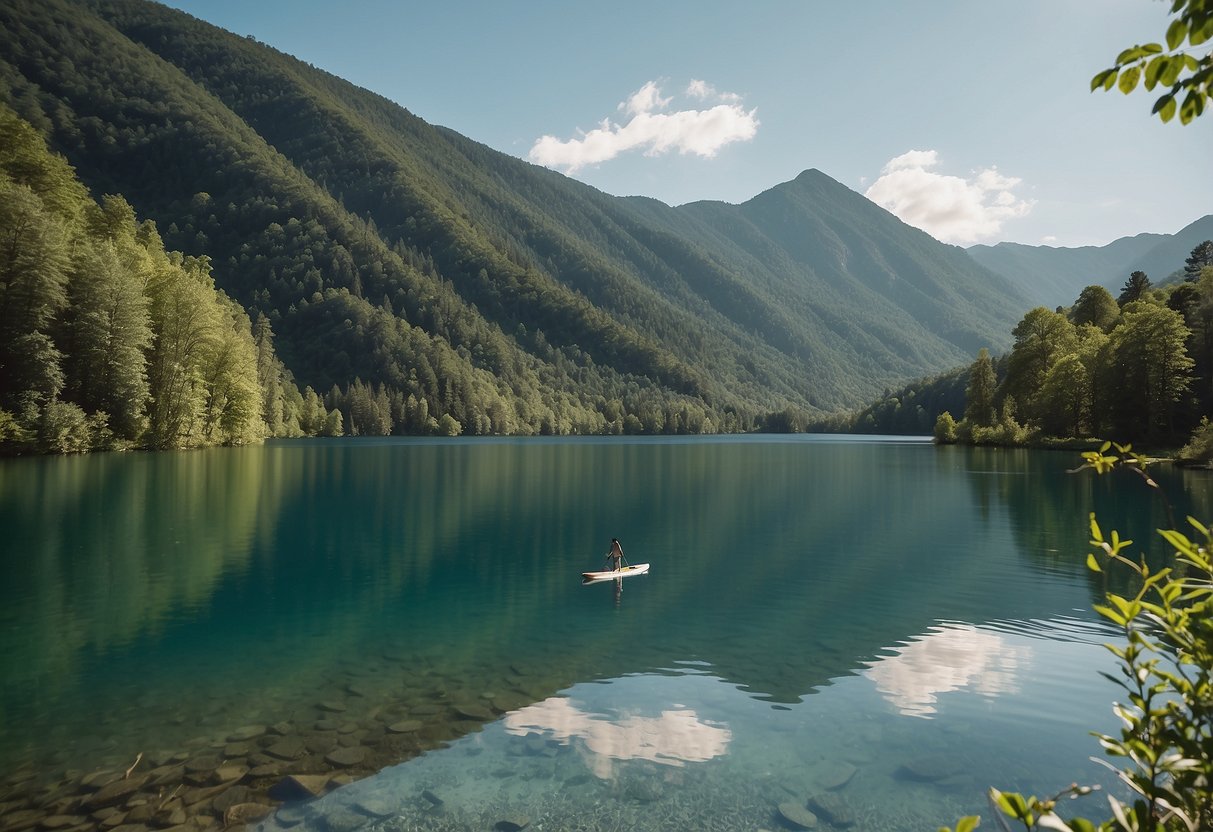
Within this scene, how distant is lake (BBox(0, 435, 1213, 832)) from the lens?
10477mm

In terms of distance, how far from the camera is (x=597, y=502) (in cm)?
4666

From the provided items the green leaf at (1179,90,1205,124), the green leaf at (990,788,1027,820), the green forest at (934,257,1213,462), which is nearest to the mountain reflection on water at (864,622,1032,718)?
the green leaf at (990,788,1027,820)

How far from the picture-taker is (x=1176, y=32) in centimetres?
286

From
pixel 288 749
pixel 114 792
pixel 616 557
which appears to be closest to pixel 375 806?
pixel 288 749

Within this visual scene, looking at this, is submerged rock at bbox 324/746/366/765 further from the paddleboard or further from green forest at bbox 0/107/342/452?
green forest at bbox 0/107/342/452

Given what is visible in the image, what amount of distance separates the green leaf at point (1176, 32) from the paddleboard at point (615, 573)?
72.7 ft

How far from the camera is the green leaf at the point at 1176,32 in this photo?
9.30 ft

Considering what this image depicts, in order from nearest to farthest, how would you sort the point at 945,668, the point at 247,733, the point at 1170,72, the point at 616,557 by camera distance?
the point at 1170,72 → the point at 247,733 → the point at 945,668 → the point at 616,557

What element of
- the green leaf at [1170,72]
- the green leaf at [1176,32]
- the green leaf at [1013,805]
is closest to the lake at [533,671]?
the green leaf at [1013,805]

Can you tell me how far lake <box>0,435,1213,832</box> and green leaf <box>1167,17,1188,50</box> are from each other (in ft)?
32.7

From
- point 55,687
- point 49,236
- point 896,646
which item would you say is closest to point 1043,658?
point 896,646

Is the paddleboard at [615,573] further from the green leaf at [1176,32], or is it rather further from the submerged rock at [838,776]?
the green leaf at [1176,32]

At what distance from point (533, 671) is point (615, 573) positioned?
920 centimetres

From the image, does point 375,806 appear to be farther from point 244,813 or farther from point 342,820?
point 244,813
